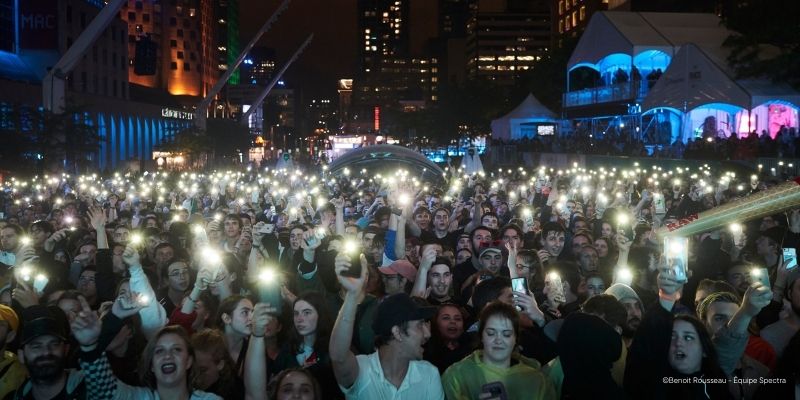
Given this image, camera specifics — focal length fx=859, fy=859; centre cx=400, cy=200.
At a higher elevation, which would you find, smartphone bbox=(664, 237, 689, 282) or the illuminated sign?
the illuminated sign

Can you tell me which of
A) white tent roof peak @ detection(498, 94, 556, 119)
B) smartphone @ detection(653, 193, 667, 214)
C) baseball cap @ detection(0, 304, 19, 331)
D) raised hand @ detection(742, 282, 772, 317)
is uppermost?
white tent roof peak @ detection(498, 94, 556, 119)

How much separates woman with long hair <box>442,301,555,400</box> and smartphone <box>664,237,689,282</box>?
98 cm

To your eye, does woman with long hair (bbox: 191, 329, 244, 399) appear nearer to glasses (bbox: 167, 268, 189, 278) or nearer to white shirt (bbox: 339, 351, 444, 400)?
white shirt (bbox: 339, 351, 444, 400)

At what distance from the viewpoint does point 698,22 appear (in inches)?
1886

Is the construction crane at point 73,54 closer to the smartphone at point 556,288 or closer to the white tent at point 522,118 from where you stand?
the smartphone at point 556,288

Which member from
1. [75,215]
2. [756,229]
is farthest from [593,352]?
[75,215]

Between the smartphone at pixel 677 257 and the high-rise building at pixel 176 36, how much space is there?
12741cm

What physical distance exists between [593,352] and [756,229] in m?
7.34

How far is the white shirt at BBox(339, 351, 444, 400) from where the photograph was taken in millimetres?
4695

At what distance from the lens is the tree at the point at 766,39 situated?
30.5m

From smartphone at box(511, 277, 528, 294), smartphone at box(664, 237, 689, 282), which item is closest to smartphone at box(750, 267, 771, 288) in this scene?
smartphone at box(664, 237, 689, 282)

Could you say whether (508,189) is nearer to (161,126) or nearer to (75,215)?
(75,215)

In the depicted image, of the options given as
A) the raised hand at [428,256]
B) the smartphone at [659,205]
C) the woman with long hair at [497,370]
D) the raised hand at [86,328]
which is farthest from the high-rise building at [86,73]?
the woman with long hair at [497,370]

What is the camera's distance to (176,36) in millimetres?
139000
